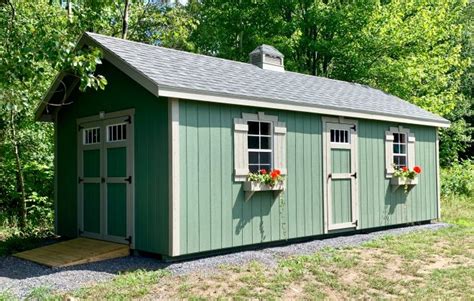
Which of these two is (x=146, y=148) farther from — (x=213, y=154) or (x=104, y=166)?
(x=104, y=166)

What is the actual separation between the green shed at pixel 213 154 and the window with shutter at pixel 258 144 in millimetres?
18

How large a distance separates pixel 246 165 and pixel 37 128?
6159 millimetres

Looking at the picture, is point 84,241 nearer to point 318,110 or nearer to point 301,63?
point 318,110

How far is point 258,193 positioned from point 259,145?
0.75m

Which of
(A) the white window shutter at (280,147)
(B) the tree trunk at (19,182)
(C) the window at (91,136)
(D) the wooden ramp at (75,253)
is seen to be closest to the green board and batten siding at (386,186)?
(A) the white window shutter at (280,147)

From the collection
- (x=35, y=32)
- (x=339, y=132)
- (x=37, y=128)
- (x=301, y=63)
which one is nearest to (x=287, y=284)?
(x=339, y=132)

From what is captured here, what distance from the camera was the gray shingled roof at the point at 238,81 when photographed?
702 cm

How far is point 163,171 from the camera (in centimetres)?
668

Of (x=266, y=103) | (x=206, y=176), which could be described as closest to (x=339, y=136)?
(x=266, y=103)

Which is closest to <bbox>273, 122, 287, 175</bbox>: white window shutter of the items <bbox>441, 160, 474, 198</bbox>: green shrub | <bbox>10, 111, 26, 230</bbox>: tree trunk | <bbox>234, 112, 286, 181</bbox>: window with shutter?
<bbox>234, 112, 286, 181</bbox>: window with shutter

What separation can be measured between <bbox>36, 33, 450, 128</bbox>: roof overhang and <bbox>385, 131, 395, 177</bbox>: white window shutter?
0.33m

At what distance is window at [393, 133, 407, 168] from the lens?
1021 centimetres

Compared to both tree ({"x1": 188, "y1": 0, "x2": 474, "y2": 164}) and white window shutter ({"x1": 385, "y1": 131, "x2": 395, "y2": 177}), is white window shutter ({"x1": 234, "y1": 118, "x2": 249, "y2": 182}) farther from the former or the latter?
tree ({"x1": 188, "y1": 0, "x2": 474, "y2": 164})

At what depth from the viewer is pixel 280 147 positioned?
7855 millimetres
